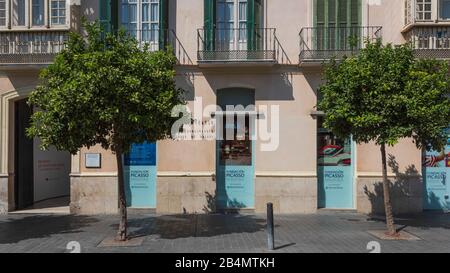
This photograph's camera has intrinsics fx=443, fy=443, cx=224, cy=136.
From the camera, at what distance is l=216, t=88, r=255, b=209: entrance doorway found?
13945mm

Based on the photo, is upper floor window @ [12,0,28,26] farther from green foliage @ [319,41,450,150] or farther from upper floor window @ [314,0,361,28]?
green foliage @ [319,41,450,150]

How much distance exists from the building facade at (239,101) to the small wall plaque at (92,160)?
0.03 m

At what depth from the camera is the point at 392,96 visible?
9.56 m

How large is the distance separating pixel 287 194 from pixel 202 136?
10.4 ft

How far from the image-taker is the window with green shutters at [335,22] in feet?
44.8

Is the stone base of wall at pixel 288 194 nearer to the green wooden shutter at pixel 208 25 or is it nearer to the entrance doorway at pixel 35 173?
the green wooden shutter at pixel 208 25

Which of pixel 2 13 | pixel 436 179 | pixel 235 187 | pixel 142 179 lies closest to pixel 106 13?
pixel 2 13

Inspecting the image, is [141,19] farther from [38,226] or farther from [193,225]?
[38,226]

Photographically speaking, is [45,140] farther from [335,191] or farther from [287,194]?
[335,191]

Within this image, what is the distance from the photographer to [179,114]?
969 centimetres

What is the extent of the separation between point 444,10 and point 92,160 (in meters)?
11.8

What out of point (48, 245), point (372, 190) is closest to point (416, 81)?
point (372, 190)

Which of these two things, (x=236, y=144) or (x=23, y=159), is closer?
(x=236, y=144)

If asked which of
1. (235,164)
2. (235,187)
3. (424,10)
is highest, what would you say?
(424,10)
